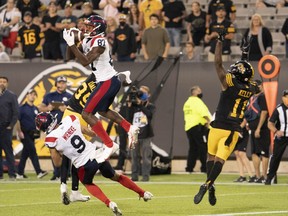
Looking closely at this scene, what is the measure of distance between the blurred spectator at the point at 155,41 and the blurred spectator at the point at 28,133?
3.16 m

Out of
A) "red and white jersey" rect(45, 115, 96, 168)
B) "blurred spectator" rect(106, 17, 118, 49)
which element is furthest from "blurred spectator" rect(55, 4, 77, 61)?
"red and white jersey" rect(45, 115, 96, 168)

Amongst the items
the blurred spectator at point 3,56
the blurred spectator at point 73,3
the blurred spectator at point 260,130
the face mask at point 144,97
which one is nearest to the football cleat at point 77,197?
the blurred spectator at point 260,130

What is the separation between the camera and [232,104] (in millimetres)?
14391

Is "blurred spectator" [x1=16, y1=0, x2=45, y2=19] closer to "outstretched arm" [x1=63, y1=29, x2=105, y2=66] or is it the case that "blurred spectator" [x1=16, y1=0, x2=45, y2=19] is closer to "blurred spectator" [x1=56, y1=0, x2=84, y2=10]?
"blurred spectator" [x1=56, y1=0, x2=84, y2=10]

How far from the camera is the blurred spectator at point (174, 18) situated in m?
25.1

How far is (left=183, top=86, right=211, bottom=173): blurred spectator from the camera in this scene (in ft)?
73.6

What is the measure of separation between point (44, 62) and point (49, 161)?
2468 millimetres

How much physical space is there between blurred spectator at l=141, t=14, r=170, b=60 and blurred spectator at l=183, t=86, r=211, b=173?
1.85m

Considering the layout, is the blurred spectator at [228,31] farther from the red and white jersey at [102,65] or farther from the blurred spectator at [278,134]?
the red and white jersey at [102,65]

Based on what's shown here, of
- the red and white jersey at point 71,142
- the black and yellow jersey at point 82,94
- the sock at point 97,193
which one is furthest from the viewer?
the black and yellow jersey at point 82,94

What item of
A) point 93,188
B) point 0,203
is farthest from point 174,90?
point 93,188

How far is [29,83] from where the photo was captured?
24.3 meters

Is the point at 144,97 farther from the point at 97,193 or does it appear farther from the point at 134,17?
the point at 97,193

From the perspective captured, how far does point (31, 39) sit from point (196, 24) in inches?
167
